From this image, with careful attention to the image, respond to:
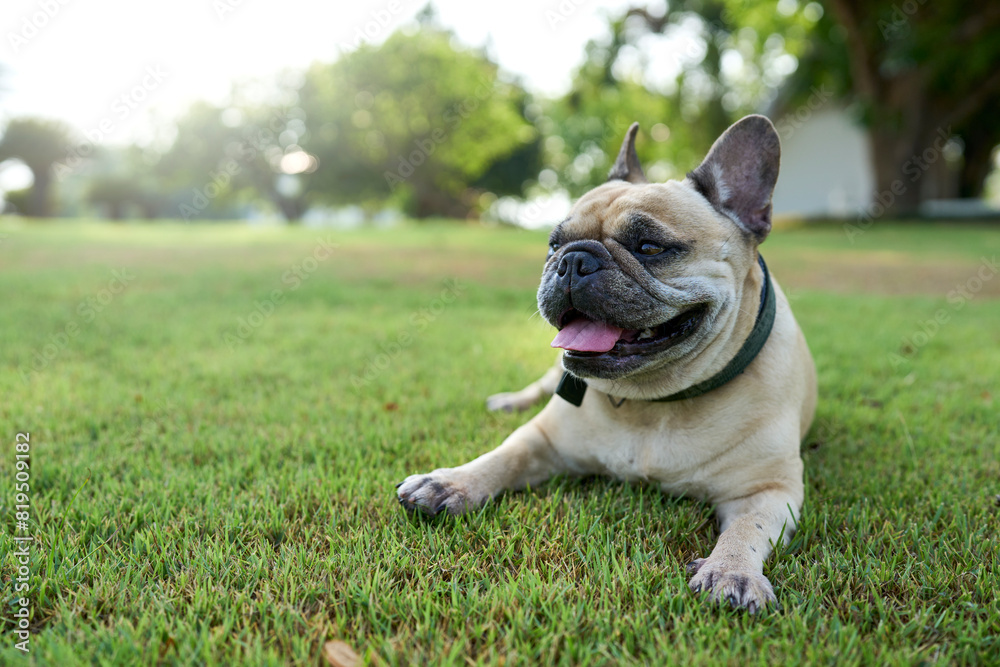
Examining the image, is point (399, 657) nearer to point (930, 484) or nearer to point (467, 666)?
point (467, 666)

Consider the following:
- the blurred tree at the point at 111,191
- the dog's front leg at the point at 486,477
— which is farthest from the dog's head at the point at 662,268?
the blurred tree at the point at 111,191

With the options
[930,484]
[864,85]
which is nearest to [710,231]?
[930,484]

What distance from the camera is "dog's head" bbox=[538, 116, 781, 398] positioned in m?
2.45

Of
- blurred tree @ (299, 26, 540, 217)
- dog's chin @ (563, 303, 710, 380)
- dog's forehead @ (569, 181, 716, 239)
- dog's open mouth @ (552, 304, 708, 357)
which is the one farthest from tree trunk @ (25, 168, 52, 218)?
dog's chin @ (563, 303, 710, 380)

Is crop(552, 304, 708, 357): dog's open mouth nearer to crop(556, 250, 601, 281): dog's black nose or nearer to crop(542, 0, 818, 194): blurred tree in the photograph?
crop(556, 250, 601, 281): dog's black nose

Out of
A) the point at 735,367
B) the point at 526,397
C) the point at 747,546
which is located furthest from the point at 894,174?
the point at 747,546

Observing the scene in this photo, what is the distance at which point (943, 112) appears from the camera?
2091 cm

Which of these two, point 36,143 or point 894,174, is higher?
point 36,143

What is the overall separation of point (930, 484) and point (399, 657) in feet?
8.07

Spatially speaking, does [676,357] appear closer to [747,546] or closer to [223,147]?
[747,546]

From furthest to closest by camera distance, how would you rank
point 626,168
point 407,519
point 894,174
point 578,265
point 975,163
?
point 975,163, point 894,174, point 626,168, point 578,265, point 407,519

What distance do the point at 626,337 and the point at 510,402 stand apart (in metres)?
1.42

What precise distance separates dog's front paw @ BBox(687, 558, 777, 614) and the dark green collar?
0.78 metres

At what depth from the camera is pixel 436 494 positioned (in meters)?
2.39
